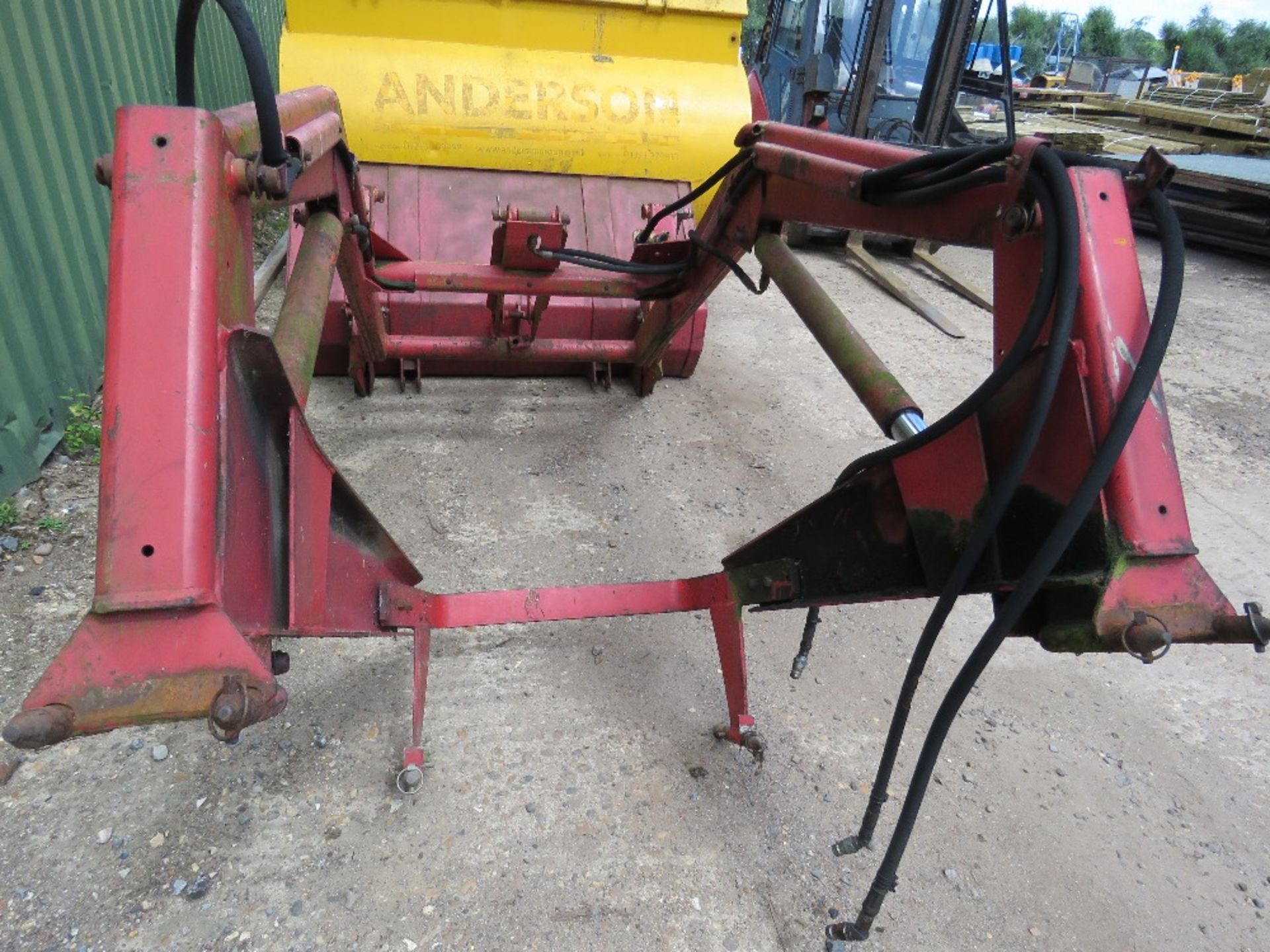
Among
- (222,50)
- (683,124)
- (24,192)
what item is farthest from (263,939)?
(222,50)

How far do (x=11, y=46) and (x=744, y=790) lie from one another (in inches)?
129

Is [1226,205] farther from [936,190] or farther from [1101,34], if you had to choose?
[1101,34]

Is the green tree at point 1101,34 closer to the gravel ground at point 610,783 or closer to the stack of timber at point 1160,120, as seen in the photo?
the stack of timber at point 1160,120

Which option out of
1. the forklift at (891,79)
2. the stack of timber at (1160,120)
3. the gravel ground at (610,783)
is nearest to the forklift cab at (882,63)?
the forklift at (891,79)

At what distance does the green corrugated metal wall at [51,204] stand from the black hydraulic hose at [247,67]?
1.88m

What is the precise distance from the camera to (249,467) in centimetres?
111

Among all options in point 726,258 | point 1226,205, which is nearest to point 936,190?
point 726,258

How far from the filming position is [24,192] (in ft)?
9.12

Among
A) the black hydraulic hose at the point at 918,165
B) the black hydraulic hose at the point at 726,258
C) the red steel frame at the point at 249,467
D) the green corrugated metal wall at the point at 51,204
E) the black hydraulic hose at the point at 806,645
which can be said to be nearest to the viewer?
the red steel frame at the point at 249,467

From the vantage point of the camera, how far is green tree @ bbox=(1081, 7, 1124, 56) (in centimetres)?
3562

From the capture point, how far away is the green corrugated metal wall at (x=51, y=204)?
2674 millimetres

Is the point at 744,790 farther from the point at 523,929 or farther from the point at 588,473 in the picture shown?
the point at 588,473

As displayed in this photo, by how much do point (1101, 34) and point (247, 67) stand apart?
148 feet

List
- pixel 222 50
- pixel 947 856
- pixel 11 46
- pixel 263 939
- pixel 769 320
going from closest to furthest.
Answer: pixel 263 939 → pixel 947 856 → pixel 11 46 → pixel 769 320 → pixel 222 50
